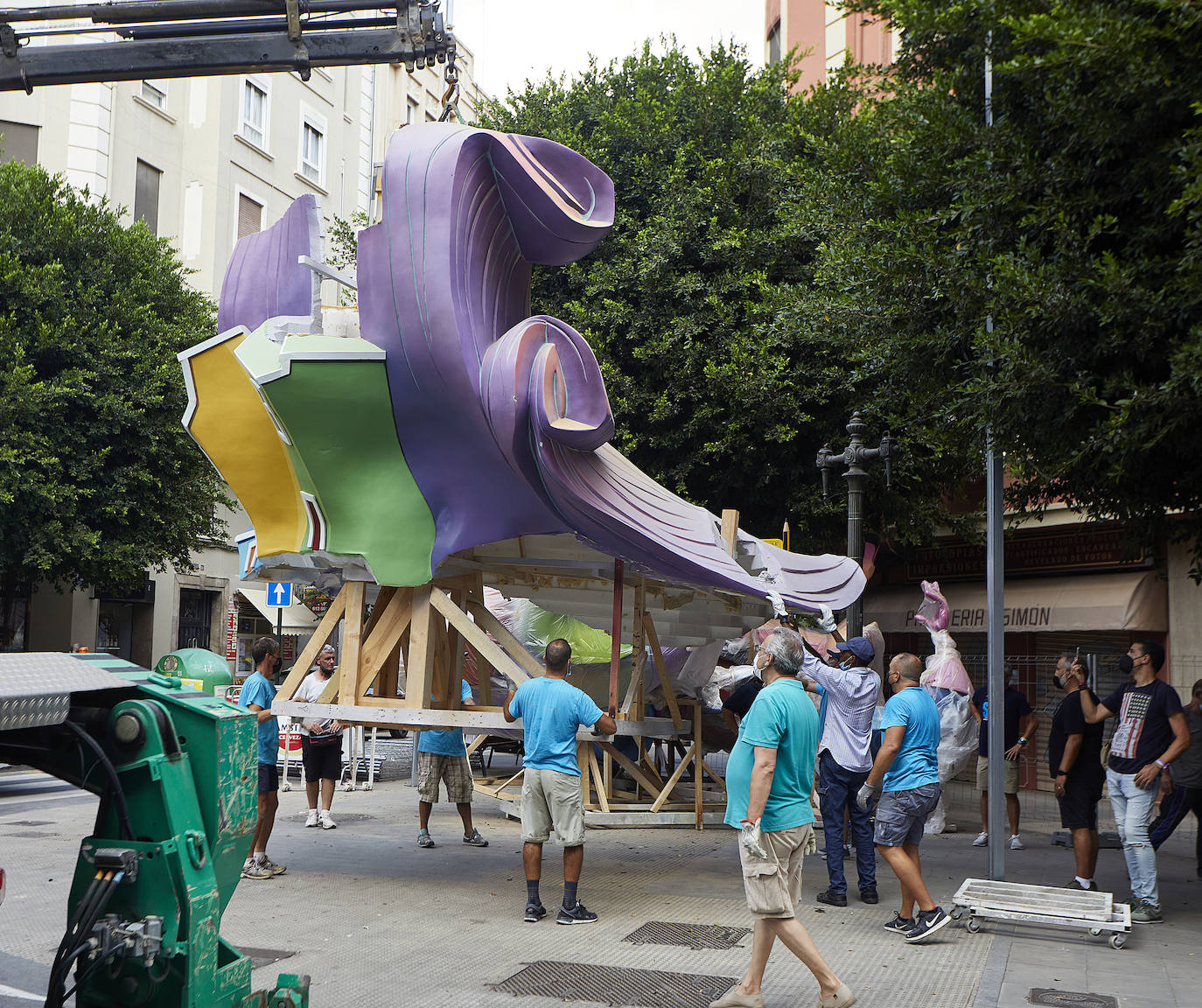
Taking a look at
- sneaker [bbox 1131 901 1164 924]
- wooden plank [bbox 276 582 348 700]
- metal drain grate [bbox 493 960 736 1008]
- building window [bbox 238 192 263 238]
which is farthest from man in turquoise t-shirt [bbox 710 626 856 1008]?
building window [bbox 238 192 263 238]

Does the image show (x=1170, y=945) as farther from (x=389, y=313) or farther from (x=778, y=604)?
(x=389, y=313)

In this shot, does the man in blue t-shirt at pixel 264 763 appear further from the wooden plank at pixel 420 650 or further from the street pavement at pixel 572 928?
the wooden plank at pixel 420 650

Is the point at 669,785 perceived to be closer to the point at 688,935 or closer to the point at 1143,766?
the point at 688,935

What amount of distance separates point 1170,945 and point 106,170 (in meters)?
26.8

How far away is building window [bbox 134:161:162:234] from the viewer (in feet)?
93.6

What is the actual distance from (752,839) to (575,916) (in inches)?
105

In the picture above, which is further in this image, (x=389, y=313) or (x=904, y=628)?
(x=904, y=628)

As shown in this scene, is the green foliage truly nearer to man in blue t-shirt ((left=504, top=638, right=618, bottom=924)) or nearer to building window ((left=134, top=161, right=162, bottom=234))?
building window ((left=134, top=161, right=162, bottom=234))

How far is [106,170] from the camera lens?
26938 mm

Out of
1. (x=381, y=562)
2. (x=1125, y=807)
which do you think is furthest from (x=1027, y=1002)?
(x=381, y=562)

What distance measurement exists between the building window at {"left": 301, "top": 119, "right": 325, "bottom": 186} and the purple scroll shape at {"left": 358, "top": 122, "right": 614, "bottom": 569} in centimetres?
2697

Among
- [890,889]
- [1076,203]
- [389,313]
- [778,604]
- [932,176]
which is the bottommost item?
[890,889]

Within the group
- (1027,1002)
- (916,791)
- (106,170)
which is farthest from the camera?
(106,170)

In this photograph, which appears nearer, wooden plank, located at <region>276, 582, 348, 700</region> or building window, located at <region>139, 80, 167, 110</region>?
wooden plank, located at <region>276, 582, 348, 700</region>
